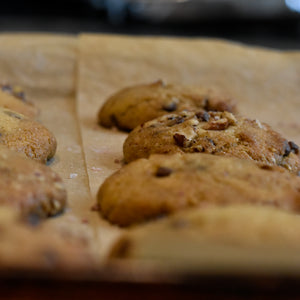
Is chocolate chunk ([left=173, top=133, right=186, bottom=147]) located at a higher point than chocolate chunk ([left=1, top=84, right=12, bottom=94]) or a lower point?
higher

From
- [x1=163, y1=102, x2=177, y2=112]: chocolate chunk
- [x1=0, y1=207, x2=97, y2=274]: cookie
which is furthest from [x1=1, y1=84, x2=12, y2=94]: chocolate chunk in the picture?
[x1=0, y1=207, x2=97, y2=274]: cookie

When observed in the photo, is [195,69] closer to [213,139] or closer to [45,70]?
[45,70]

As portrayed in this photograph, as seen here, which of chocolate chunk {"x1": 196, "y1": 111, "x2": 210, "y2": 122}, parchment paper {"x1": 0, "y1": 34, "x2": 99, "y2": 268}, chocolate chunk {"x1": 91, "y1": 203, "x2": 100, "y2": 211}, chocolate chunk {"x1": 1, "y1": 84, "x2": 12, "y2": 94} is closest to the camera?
chocolate chunk {"x1": 91, "y1": 203, "x2": 100, "y2": 211}

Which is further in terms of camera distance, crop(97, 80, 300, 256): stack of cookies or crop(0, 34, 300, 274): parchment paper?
crop(0, 34, 300, 274): parchment paper

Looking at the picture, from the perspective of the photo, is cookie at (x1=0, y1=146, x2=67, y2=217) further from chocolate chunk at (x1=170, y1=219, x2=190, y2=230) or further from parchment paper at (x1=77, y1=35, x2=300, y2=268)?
parchment paper at (x1=77, y1=35, x2=300, y2=268)

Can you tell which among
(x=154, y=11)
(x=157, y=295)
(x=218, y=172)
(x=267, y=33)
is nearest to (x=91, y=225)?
(x=218, y=172)

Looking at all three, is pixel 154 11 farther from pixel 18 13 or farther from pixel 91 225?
pixel 91 225
